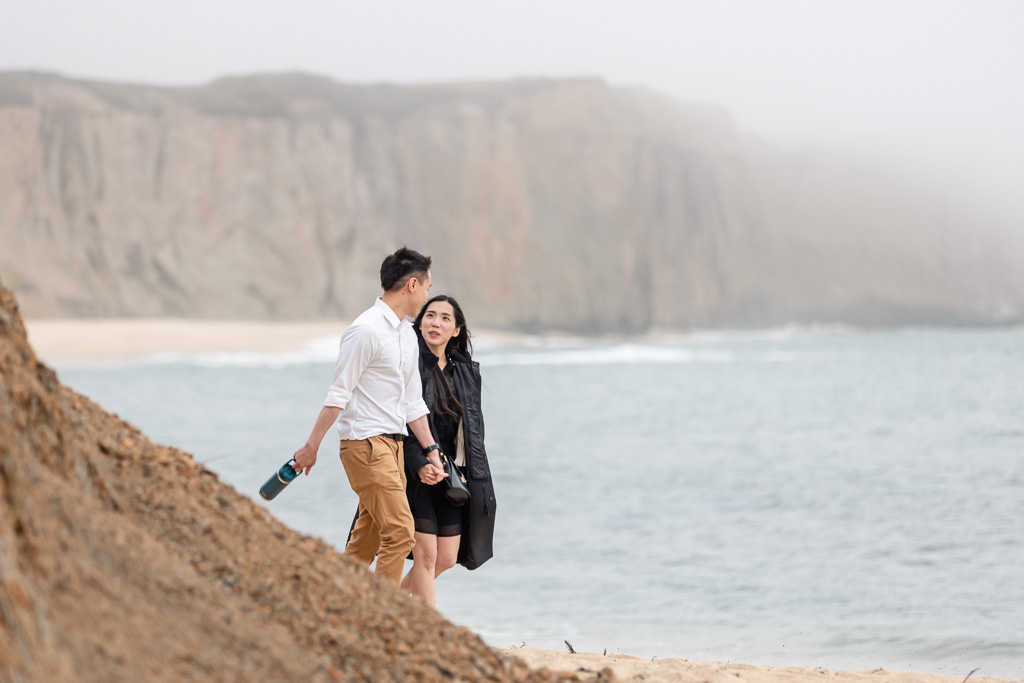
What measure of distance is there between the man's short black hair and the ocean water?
3.62 ft

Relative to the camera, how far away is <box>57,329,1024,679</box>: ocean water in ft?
21.8

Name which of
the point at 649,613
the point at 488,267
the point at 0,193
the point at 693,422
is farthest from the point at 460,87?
the point at 649,613

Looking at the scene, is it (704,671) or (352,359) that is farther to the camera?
(704,671)

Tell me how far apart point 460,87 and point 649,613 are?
66637 millimetres

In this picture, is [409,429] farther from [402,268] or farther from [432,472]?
[402,268]

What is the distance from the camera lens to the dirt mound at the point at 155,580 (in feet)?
7.20

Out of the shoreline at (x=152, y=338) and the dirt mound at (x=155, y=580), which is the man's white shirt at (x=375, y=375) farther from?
the shoreline at (x=152, y=338)

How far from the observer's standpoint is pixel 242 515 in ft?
10.5

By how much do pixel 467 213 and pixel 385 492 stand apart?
58.8 metres

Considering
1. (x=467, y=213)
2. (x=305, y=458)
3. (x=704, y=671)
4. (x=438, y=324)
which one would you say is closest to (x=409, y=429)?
(x=438, y=324)

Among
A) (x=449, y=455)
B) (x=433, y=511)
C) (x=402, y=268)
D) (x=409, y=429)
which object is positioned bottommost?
(x=433, y=511)

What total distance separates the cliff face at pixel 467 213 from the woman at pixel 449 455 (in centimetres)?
4757

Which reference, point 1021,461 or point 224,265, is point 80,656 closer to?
point 1021,461

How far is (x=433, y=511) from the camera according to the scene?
447cm
